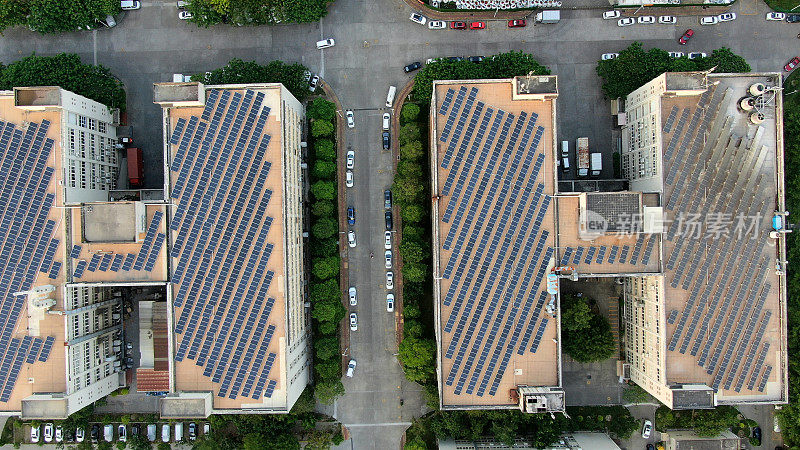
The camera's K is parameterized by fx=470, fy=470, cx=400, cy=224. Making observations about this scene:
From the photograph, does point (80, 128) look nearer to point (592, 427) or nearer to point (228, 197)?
point (228, 197)

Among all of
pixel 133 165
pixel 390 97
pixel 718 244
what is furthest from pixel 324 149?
pixel 718 244

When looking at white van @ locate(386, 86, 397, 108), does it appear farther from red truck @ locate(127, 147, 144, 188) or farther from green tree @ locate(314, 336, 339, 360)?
red truck @ locate(127, 147, 144, 188)

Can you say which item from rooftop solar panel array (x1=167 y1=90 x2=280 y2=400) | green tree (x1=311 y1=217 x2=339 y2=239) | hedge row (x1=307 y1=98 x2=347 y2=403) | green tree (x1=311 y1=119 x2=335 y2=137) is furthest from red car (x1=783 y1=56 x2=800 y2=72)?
rooftop solar panel array (x1=167 y1=90 x2=280 y2=400)

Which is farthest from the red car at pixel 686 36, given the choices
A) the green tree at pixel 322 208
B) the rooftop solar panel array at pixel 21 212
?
the rooftop solar panel array at pixel 21 212

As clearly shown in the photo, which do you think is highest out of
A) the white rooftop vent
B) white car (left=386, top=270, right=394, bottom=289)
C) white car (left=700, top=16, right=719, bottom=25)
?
white car (left=700, top=16, right=719, bottom=25)

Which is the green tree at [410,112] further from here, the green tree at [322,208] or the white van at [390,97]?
the green tree at [322,208]

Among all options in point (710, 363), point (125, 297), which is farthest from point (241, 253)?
point (710, 363)
